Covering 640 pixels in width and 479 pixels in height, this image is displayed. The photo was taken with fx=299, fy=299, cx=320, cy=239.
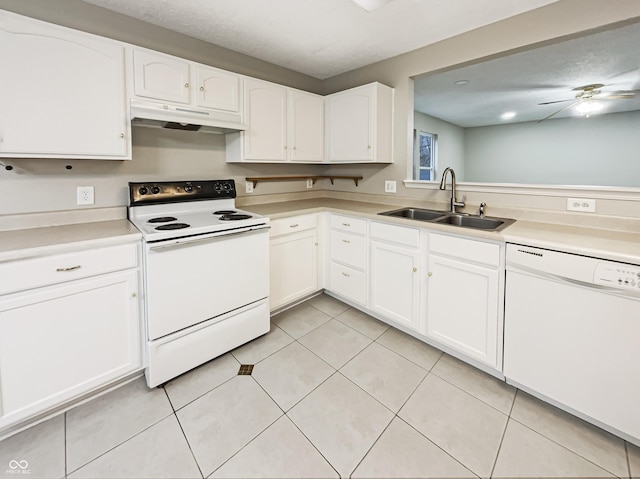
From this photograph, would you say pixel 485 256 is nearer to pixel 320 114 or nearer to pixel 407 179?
pixel 407 179

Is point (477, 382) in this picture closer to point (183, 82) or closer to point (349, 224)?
point (349, 224)

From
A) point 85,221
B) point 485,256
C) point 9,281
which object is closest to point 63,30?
point 85,221

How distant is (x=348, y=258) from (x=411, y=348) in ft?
2.92

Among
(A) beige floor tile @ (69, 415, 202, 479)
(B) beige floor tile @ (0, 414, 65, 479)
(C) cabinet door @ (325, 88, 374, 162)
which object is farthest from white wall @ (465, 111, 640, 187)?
(B) beige floor tile @ (0, 414, 65, 479)

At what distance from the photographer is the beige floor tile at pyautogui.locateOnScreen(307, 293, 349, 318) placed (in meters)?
2.72

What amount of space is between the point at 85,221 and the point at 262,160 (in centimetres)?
137

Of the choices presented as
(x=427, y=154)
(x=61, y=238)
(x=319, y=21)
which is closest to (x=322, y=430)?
(x=61, y=238)

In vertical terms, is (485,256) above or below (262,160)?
below

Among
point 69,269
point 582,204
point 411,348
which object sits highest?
point 582,204

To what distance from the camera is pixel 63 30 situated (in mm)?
1613

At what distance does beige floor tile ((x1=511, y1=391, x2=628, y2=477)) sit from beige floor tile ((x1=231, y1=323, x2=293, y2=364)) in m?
1.47

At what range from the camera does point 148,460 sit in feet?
4.33

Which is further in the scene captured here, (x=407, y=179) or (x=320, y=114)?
(x=320, y=114)

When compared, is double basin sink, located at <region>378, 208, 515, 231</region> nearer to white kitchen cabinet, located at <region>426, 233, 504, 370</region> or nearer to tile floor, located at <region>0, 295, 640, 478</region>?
white kitchen cabinet, located at <region>426, 233, 504, 370</region>
